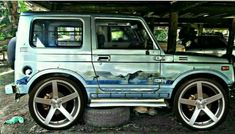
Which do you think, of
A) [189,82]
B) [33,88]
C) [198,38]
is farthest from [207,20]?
[33,88]

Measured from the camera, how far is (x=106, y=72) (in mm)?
4188

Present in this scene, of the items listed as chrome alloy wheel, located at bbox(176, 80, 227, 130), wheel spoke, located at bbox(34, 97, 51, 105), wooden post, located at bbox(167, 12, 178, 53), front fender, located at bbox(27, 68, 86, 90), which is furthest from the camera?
wooden post, located at bbox(167, 12, 178, 53)

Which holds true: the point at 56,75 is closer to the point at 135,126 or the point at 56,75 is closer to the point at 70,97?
the point at 70,97

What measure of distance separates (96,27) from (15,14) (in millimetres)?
8434

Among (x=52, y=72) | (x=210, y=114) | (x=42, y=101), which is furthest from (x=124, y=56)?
(x=210, y=114)

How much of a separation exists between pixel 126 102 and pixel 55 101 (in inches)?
48.4

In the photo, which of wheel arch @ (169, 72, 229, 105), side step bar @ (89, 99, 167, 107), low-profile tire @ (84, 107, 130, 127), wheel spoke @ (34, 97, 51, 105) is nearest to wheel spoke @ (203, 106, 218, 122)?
wheel arch @ (169, 72, 229, 105)

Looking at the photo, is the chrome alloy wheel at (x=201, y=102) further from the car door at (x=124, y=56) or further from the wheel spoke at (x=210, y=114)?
the car door at (x=124, y=56)

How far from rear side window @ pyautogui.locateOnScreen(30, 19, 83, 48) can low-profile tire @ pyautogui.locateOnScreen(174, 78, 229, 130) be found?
201cm

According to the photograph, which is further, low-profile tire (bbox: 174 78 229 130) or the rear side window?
low-profile tire (bbox: 174 78 229 130)

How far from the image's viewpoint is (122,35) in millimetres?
4246

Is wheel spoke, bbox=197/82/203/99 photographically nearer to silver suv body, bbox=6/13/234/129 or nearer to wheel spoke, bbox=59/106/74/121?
silver suv body, bbox=6/13/234/129

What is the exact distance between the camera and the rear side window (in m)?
4.15

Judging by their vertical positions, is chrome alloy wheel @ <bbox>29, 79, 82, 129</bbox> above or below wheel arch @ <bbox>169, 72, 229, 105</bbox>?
below
